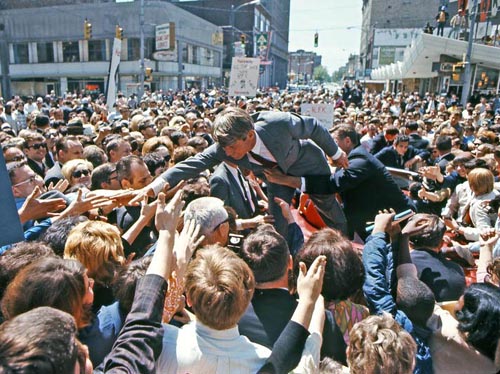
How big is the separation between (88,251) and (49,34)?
4984 centimetres

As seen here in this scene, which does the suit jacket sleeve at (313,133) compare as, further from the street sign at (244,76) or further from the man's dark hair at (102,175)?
the street sign at (244,76)

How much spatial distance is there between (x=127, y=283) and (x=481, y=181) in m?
3.65

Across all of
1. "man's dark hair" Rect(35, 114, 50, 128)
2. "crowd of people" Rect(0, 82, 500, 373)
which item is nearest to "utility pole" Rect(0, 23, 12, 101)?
"man's dark hair" Rect(35, 114, 50, 128)

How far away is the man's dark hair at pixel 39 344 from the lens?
1146 mm

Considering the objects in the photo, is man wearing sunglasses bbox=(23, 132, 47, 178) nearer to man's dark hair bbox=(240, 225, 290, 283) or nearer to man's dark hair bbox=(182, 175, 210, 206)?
man's dark hair bbox=(182, 175, 210, 206)

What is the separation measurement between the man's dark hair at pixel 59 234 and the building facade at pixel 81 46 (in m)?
39.7

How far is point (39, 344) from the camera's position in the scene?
1194 mm

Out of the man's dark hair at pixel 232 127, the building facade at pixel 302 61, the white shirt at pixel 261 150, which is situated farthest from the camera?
the building facade at pixel 302 61

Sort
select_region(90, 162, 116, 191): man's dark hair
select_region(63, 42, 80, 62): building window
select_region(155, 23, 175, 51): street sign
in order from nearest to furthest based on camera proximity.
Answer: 1. select_region(90, 162, 116, 191): man's dark hair
2. select_region(155, 23, 175, 51): street sign
3. select_region(63, 42, 80, 62): building window

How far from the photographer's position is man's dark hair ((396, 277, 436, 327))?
7.12 feet

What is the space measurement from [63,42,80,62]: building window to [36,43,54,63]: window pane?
1.63 metres

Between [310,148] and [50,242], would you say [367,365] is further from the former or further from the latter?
[310,148]

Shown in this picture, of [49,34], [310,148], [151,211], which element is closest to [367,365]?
[151,211]

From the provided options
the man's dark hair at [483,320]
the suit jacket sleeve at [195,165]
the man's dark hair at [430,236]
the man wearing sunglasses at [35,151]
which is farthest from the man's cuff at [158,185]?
the man wearing sunglasses at [35,151]
